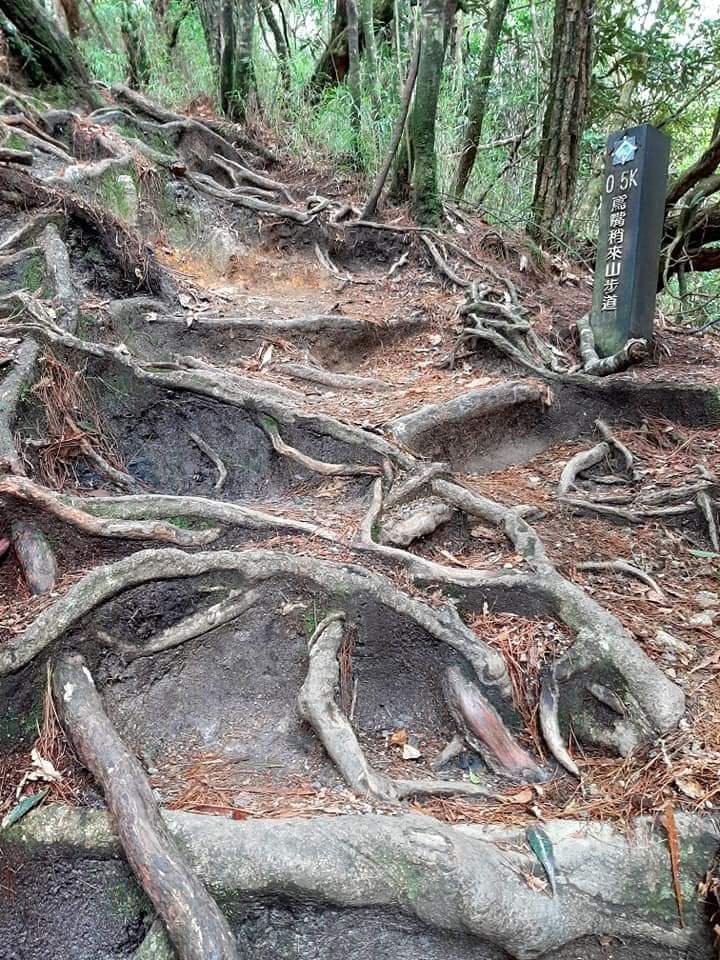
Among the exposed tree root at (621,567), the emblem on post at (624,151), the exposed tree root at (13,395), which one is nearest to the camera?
the exposed tree root at (13,395)

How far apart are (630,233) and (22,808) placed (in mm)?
4799

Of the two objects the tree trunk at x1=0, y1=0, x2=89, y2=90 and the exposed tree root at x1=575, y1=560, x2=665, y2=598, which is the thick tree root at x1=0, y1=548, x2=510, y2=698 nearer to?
the exposed tree root at x1=575, y1=560, x2=665, y2=598

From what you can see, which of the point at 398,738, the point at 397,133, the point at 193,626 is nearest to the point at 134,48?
the point at 397,133

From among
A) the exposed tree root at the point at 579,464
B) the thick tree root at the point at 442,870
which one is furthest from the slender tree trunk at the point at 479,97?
the thick tree root at the point at 442,870

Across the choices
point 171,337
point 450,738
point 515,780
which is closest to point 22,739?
point 450,738

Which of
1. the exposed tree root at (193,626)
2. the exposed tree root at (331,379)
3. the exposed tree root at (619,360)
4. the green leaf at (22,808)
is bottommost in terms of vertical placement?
the green leaf at (22,808)

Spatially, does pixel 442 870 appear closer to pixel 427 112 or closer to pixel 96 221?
pixel 96 221

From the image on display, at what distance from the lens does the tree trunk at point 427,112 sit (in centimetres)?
581

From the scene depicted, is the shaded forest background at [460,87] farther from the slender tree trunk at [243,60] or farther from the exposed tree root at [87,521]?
the exposed tree root at [87,521]

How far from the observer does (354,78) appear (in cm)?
826

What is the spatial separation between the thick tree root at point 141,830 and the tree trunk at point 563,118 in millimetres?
6432

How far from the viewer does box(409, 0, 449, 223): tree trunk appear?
5.81 metres

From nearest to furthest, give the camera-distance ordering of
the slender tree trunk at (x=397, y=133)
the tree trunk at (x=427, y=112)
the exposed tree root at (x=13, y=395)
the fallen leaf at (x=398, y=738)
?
the fallen leaf at (x=398, y=738) → the exposed tree root at (x=13, y=395) → the tree trunk at (x=427, y=112) → the slender tree trunk at (x=397, y=133)

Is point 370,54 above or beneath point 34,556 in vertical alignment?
above
